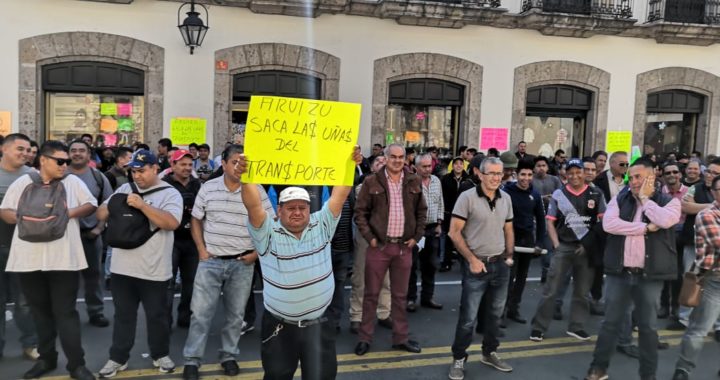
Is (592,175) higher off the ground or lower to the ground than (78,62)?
lower

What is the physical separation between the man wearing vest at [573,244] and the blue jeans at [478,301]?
44.9 inches

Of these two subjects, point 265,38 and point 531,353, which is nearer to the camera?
point 531,353

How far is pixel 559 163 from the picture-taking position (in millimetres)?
12586

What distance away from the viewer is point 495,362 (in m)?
5.27

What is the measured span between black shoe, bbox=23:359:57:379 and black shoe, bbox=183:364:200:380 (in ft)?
3.86

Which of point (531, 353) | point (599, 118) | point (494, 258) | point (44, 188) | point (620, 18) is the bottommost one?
point (531, 353)

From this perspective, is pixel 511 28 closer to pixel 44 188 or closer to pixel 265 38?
pixel 265 38

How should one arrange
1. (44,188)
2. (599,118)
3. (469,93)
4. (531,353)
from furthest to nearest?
1. (599,118)
2. (469,93)
3. (531,353)
4. (44,188)

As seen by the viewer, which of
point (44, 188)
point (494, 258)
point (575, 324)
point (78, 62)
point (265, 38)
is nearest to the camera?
point (44, 188)

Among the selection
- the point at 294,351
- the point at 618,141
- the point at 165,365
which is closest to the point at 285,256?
the point at 294,351

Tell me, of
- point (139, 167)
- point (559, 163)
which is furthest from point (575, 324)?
point (559, 163)

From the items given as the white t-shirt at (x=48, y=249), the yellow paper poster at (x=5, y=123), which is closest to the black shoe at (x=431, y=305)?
the white t-shirt at (x=48, y=249)

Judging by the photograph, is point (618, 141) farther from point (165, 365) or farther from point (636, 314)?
point (165, 365)

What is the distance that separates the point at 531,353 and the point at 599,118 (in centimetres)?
1032
